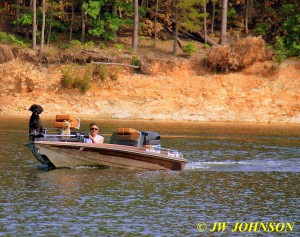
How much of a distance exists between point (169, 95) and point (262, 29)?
1366 cm

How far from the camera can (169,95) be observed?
5941 cm

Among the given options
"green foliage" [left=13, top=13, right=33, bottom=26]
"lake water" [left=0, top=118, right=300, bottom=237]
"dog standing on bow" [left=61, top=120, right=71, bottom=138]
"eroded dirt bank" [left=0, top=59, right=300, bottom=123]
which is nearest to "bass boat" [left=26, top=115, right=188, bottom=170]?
"dog standing on bow" [left=61, top=120, right=71, bottom=138]

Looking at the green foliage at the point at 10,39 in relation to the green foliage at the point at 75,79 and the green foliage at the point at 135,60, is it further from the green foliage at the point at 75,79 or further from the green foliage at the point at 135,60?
the green foliage at the point at 135,60

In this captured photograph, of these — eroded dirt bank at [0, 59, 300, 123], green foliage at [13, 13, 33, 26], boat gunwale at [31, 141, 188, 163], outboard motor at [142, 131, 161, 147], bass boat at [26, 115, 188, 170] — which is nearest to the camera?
boat gunwale at [31, 141, 188, 163]

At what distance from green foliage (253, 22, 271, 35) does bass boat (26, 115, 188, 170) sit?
3750cm

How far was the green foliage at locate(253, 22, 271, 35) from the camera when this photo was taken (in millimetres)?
69000

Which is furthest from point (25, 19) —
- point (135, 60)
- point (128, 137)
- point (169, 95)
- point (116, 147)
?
point (116, 147)

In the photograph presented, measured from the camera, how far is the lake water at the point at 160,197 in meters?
21.7

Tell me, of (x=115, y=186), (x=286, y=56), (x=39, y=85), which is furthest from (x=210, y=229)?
(x=286, y=56)

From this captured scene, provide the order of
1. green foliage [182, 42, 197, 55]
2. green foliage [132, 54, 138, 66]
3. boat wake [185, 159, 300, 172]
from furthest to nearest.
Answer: green foliage [182, 42, 197, 55] < green foliage [132, 54, 138, 66] < boat wake [185, 159, 300, 172]

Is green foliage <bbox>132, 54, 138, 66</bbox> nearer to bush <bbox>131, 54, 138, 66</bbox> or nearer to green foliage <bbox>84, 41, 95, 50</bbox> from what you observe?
bush <bbox>131, 54, 138, 66</bbox>

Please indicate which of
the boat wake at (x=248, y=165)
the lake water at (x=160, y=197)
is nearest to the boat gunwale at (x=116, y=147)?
the lake water at (x=160, y=197)

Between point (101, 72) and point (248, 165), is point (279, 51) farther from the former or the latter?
point (248, 165)

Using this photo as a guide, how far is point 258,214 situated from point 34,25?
39.4 m
